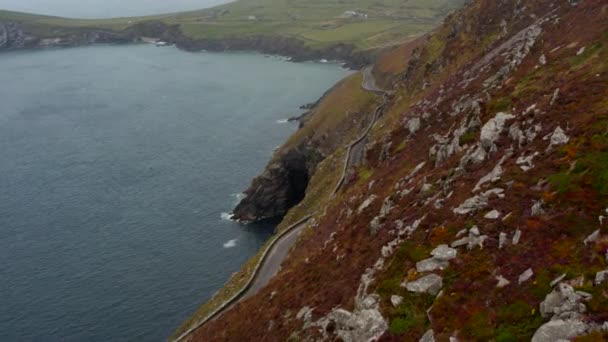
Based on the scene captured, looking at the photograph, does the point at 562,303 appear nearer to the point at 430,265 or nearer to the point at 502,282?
the point at 502,282

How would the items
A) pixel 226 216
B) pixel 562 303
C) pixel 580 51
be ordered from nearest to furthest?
pixel 562 303
pixel 580 51
pixel 226 216

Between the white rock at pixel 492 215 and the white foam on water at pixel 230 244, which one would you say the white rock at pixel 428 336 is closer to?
the white rock at pixel 492 215

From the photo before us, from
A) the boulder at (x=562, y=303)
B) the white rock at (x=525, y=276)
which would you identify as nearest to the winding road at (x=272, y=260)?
the white rock at (x=525, y=276)

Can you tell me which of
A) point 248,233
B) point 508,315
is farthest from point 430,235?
point 248,233

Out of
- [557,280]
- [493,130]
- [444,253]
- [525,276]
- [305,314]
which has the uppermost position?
[493,130]

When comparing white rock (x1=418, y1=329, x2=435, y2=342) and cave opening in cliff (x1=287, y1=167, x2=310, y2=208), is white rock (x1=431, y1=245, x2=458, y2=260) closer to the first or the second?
white rock (x1=418, y1=329, x2=435, y2=342)

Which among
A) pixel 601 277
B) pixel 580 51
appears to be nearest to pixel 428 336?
pixel 601 277
